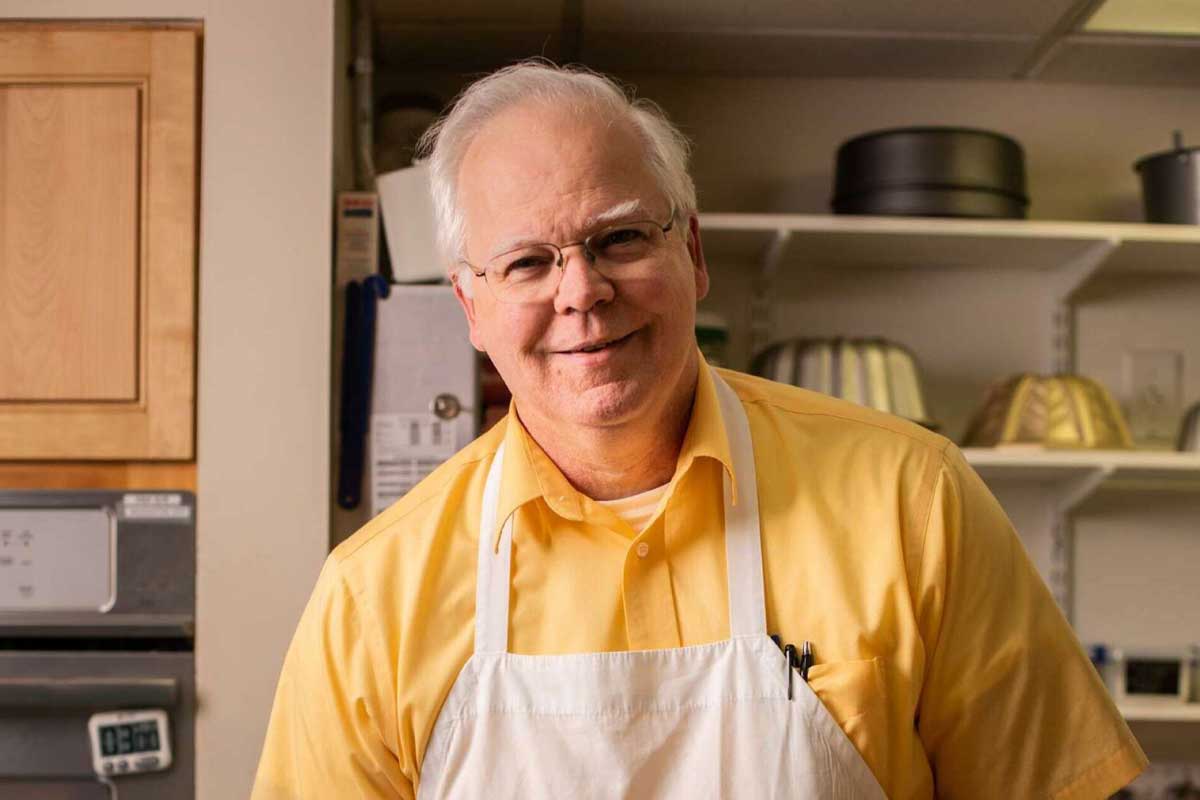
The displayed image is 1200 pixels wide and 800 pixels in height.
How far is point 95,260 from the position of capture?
1908mm

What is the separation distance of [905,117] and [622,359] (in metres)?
1.76

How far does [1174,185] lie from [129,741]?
2.19 meters

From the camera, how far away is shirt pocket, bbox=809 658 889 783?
3.88 ft

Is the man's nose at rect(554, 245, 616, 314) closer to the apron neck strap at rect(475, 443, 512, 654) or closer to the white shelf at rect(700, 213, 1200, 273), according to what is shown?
the apron neck strap at rect(475, 443, 512, 654)

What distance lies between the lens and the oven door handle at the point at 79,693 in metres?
1.84

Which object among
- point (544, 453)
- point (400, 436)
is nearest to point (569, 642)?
point (544, 453)

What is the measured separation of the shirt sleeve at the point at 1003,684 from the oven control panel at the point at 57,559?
1.30 m

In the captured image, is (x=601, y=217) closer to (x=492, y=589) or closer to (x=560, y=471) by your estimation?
(x=560, y=471)

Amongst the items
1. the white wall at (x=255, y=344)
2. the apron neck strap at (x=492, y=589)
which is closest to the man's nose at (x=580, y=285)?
the apron neck strap at (x=492, y=589)

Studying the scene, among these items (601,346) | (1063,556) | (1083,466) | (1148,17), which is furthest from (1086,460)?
(601,346)

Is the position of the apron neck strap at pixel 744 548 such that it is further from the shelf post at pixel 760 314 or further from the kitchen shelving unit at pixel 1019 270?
the shelf post at pixel 760 314

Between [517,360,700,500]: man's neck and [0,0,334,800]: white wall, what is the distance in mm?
710

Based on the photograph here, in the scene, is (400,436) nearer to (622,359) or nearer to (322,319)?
(322,319)

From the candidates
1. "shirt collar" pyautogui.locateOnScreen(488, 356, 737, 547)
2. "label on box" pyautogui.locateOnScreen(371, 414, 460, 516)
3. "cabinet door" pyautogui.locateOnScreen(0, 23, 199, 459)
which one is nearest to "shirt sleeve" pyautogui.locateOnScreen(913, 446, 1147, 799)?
"shirt collar" pyautogui.locateOnScreen(488, 356, 737, 547)
